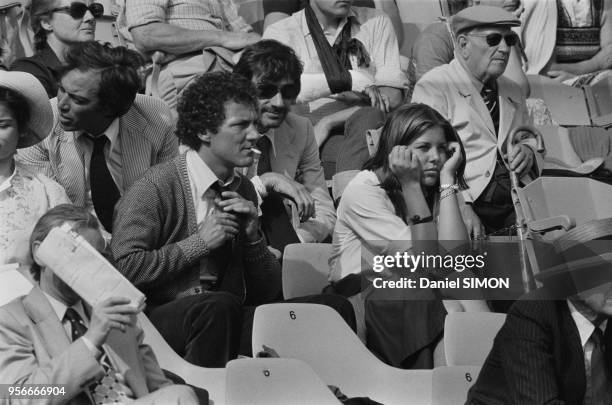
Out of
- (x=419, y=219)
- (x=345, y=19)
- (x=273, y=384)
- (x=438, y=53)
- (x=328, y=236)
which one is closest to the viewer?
(x=273, y=384)

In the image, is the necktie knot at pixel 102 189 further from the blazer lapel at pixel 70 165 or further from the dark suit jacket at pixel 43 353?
the dark suit jacket at pixel 43 353

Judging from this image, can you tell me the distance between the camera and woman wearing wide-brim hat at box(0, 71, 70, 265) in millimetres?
4363

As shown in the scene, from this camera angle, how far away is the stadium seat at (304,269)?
516cm

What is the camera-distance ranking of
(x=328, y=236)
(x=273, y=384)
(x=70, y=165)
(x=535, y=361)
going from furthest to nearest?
(x=328, y=236) < (x=70, y=165) < (x=273, y=384) < (x=535, y=361)

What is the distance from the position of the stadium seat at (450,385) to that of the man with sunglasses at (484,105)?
1.65 metres

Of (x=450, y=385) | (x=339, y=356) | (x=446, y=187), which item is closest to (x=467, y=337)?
(x=450, y=385)

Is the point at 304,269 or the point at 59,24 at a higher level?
the point at 59,24

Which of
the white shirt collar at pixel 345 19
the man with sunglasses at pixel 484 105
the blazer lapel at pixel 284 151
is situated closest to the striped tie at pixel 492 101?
the man with sunglasses at pixel 484 105

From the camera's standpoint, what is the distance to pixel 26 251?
12.3ft

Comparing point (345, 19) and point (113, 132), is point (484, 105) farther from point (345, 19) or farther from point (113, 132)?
point (113, 132)

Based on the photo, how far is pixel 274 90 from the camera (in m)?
5.56

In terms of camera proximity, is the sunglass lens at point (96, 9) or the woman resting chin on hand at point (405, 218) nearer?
the woman resting chin on hand at point (405, 218)

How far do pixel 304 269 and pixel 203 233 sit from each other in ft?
2.21

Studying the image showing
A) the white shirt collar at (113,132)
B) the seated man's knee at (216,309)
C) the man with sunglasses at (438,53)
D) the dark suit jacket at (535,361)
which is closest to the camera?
the dark suit jacket at (535,361)
